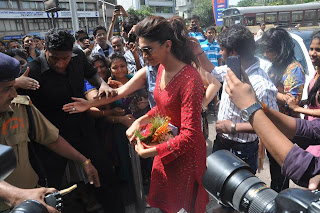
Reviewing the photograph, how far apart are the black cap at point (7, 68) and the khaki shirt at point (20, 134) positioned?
259 millimetres

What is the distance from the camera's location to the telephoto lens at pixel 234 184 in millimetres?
911

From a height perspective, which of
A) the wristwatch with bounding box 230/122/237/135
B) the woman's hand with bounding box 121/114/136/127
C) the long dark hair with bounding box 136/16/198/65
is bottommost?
the woman's hand with bounding box 121/114/136/127

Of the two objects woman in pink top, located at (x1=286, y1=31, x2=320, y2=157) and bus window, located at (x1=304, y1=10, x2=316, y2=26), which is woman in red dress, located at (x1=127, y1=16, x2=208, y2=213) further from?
bus window, located at (x1=304, y1=10, x2=316, y2=26)

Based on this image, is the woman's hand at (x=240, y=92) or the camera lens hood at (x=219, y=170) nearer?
the camera lens hood at (x=219, y=170)

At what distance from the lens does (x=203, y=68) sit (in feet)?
8.73

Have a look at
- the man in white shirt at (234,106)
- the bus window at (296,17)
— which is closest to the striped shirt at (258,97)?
the man in white shirt at (234,106)

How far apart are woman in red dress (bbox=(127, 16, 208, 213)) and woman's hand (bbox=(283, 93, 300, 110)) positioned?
4.13ft

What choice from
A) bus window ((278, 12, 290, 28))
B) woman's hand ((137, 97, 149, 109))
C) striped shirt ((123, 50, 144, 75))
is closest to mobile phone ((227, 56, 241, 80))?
woman's hand ((137, 97, 149, 109))

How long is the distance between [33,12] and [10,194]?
144 feet

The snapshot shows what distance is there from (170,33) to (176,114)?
552mm

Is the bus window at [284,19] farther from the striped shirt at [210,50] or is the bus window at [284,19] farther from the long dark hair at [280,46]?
the long dark hair at [280,46]

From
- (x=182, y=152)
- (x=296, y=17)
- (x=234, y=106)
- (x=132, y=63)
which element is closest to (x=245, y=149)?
(x=234, y=106)

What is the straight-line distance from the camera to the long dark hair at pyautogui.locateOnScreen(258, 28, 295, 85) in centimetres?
263

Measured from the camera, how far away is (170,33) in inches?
66.5
